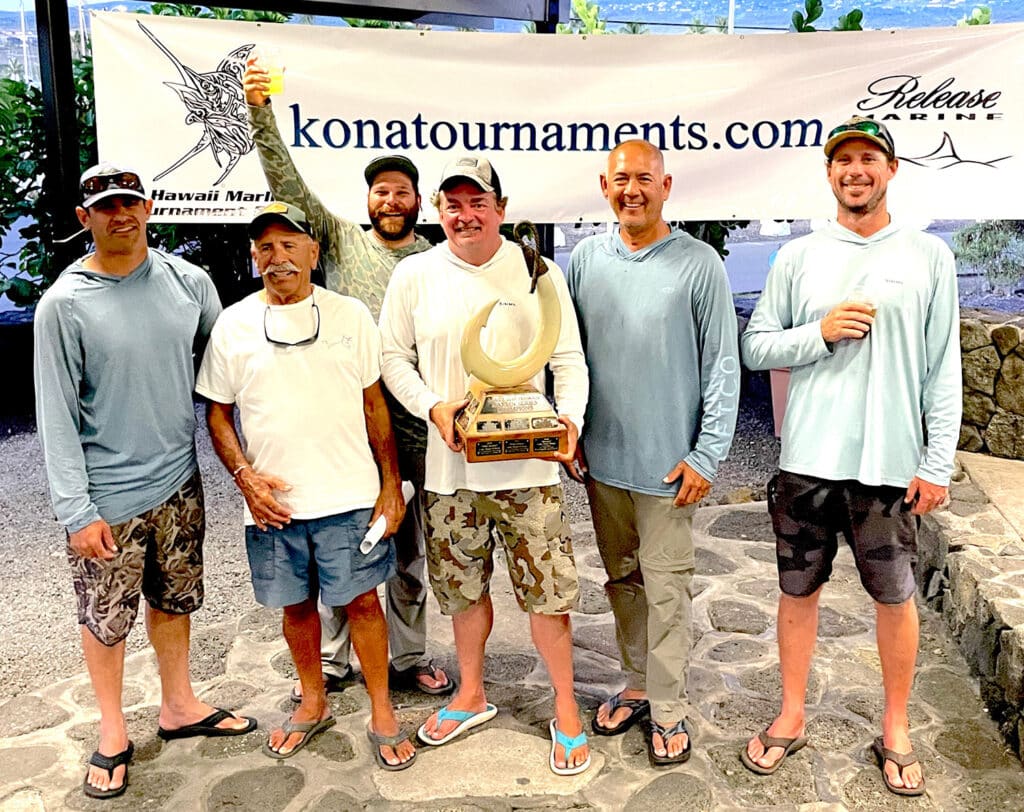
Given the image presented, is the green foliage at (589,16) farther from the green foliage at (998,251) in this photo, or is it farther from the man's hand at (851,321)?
the man's hand at (851,321)

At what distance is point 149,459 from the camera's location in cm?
275

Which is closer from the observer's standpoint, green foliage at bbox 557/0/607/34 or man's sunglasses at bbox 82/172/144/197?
man's sunglasses at bbox 82/172/144/197

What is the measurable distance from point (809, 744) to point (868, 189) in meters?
1.73

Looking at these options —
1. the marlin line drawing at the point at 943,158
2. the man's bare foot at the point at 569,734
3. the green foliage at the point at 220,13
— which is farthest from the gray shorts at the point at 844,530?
the green foliage at the point at 220,13

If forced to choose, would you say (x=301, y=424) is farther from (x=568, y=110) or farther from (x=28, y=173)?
(x=28, y=173)

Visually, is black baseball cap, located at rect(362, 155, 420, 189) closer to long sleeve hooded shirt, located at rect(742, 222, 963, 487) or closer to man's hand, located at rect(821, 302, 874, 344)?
long sleeve hooded shirt, located at rect(742, 222, 963, 487)

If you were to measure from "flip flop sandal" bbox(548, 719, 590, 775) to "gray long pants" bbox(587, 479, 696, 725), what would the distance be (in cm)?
25

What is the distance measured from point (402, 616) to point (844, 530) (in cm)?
152

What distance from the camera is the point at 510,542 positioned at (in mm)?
2852

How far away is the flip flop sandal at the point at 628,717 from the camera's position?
3123 millimetres

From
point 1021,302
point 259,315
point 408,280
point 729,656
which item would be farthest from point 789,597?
point 1021,302

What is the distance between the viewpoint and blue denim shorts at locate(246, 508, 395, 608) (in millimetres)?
2789

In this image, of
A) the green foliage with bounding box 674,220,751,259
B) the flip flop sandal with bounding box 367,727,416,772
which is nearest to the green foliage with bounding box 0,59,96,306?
the green foliage with bounding box 674,220,751,259

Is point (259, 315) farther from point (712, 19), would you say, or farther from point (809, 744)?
point (712, 19)
